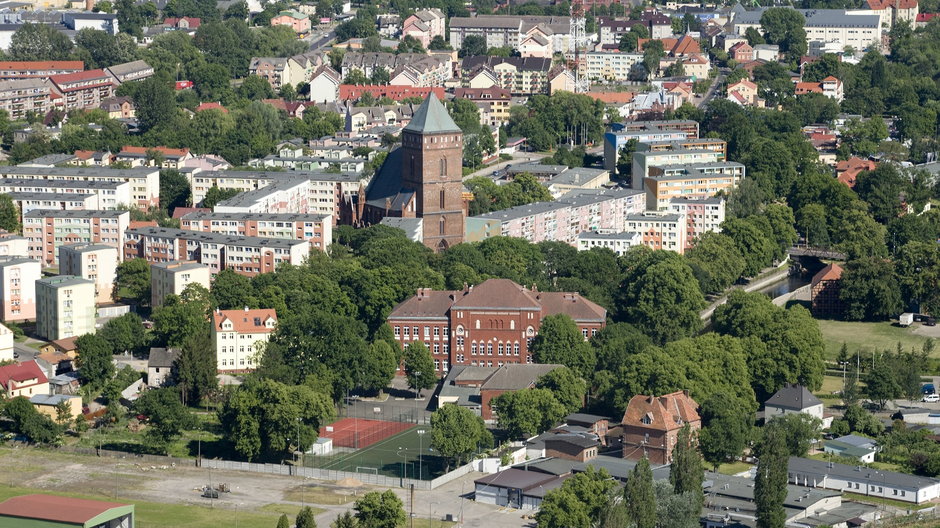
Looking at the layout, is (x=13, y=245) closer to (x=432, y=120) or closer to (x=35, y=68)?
(x=432, y=120)

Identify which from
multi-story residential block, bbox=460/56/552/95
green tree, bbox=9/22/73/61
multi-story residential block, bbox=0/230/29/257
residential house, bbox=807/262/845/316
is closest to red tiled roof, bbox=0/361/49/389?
multi-story residential block, bbox=0/230/29/257

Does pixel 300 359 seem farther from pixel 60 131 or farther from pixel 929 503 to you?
pixel 60 131

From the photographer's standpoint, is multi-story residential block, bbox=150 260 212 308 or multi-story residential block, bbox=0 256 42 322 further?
multi-story residential block, bbox=0 256 42 322

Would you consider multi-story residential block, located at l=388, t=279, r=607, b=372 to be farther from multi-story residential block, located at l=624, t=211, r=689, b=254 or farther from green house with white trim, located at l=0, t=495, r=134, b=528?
green house with white trim, located at l=0, t=495, r=134, b=528

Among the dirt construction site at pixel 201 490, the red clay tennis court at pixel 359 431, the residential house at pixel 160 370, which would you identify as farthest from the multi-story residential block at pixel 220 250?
the dirt construction site at pixel 201 490

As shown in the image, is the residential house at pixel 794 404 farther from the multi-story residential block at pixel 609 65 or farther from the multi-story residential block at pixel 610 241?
the multi-story residential block at pixel 609 65

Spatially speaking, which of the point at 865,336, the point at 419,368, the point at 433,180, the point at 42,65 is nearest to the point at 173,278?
the point at 419,368
